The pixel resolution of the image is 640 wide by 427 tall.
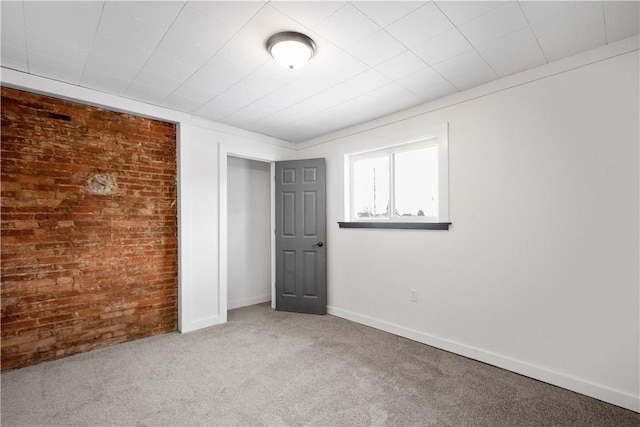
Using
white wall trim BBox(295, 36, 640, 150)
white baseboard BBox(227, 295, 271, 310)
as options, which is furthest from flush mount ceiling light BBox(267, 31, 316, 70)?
white baseboard BBox(227, 295, 271, 310)

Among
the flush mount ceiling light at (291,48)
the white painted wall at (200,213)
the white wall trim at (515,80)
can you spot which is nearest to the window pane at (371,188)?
the white wall trim at (515,80)

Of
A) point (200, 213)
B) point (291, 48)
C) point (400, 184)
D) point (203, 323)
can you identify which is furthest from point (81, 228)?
point (400, 184)

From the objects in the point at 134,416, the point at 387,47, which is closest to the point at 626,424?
the point at 387,47

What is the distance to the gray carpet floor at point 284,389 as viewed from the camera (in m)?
1.93

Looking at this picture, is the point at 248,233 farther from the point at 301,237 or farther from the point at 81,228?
the point at 81,228

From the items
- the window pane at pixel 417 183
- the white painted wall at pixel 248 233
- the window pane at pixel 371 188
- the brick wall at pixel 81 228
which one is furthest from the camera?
the white painted wall at pixel 248 233

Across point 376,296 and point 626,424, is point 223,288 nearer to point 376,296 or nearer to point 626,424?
point 376,296

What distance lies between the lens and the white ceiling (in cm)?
177

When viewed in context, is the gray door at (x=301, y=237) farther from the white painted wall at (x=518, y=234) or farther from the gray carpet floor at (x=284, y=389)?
the gray carpet floor at (x=284, y=389)

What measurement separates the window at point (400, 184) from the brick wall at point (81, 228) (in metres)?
2.32

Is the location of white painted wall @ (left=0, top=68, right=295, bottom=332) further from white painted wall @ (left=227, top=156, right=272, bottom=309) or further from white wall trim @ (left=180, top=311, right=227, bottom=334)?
white painted wall @ (left=227, top=156, right=272, bottom=309)

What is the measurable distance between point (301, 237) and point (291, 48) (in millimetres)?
2678

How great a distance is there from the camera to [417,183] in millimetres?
3420

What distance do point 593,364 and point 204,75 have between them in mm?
3801
